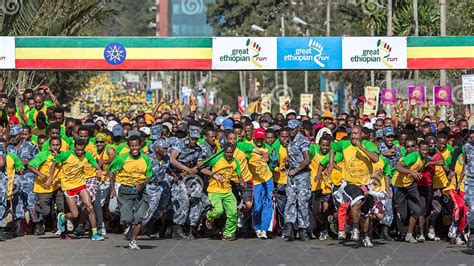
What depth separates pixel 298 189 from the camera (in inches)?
664

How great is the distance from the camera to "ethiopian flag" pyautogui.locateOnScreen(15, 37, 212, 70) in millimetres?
24094

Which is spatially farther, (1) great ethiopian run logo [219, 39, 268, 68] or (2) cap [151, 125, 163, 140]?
(1) great ethiopian run logo [219, 39, 268, 68]

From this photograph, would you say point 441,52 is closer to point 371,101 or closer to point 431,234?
point 371,101

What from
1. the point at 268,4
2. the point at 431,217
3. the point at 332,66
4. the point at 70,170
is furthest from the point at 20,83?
the point at 268,4

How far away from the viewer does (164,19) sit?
18538 centimetres

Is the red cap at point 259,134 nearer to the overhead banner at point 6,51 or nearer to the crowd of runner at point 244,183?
the crowd of runner at point 244,183

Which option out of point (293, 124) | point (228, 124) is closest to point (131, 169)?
point (228, 124)

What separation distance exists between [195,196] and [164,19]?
170 metres

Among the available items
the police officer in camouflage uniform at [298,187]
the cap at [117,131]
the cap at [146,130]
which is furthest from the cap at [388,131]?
the cap at [117,131]

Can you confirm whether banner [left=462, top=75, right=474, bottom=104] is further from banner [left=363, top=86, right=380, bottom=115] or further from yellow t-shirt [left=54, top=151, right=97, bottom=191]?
yellow t-shirt [left=54, top=151, right=97, bottom=191]

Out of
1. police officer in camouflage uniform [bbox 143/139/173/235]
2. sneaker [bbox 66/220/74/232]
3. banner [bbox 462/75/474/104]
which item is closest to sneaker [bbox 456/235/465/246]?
police officer in camouflage uniform [bbox 143/139/173/235]

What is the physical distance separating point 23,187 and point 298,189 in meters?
4.12

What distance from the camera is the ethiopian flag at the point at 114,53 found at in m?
24.1

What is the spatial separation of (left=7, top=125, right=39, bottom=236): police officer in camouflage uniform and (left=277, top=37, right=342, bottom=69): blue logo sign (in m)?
7.99
